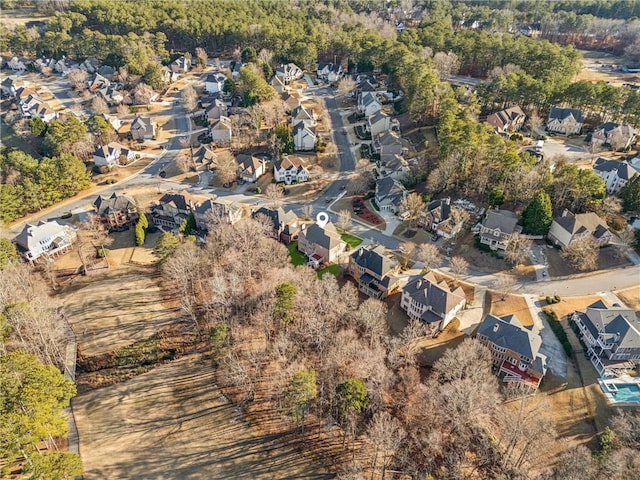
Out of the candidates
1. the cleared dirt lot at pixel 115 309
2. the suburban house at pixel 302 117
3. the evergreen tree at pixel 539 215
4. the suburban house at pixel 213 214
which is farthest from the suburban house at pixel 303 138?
the evergreen tree at pixel 539 215

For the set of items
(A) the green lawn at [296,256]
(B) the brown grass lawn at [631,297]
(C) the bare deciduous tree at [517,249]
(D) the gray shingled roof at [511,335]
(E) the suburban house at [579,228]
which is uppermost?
(E) the suburban house at [579,228]

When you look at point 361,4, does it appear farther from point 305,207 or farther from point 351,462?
point 351,462

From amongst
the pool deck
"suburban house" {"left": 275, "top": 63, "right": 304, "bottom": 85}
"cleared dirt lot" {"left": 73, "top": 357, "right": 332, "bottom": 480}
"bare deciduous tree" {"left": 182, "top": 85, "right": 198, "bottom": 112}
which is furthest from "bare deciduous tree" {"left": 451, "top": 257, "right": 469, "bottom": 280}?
"suburban house" {"left": 275, "top": 63, "right": 304, "bottom": 85}

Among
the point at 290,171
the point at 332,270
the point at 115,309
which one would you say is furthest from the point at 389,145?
the point at 115,309

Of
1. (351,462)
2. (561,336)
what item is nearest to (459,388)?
(351,462)

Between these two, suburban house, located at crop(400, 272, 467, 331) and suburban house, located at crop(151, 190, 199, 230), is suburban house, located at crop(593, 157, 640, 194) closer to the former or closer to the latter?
suburban house, located at crop(400, 272, 467, 331)

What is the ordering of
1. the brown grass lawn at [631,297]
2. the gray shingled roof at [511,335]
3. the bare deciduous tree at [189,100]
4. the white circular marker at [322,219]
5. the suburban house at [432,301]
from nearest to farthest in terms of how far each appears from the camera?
the gray shingled roof at [511,335] → the suburban house at [432,301] → the brown grass lawn at [631,297] → the white circular marker at [322,219] → the bare deciduous tree at [189,100]

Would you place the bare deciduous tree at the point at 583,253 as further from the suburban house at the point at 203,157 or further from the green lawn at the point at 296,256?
the suburban house at the point at 203,157
